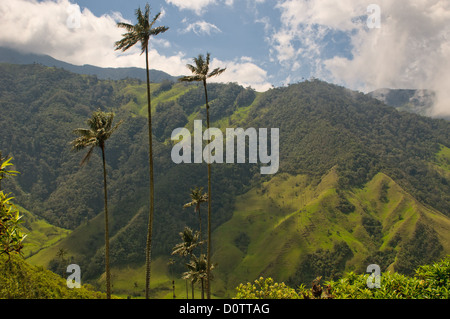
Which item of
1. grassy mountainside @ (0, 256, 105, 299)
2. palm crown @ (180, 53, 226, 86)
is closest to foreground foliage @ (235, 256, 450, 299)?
palm crown @ (180, 53, 226, 86)

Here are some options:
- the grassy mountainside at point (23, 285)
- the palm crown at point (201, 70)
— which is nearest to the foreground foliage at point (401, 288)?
the palm crown at point (201, 70)

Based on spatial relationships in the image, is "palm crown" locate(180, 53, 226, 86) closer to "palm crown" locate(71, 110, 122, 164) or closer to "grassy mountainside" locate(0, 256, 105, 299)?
"palm crown" locate(71, 110, 122, 164)

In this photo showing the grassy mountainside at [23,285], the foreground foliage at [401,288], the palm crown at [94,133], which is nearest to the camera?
the foreground foliage at [401,288]

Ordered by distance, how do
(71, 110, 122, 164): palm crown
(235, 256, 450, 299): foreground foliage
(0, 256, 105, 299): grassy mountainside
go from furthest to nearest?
(0, 256, 105, 299): grassy mountainside
(71, 110, 122, 164): palm crown
(235, 256, 450, 299): foreground foliage

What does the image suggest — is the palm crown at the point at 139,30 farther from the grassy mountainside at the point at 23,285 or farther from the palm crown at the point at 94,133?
the grassy mountainside at the point at 23,285

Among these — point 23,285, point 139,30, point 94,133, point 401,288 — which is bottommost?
point 23,285

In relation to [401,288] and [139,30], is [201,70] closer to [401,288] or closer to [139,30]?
[139,30]

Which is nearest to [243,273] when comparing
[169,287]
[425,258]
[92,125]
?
[169,287]

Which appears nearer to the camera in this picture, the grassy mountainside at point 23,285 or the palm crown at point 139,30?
the palm crown at point 139,30

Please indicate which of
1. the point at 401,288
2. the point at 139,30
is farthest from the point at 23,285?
the point at 401,288
